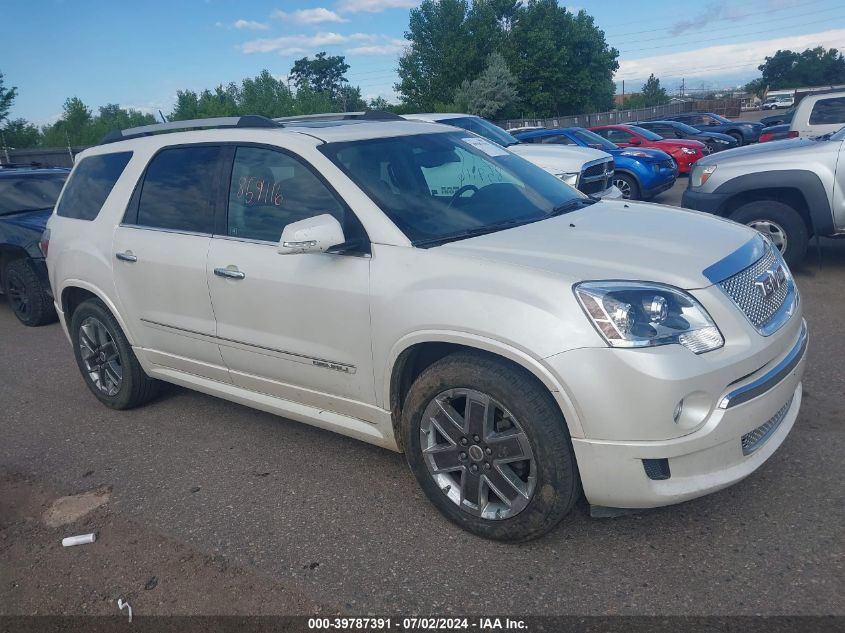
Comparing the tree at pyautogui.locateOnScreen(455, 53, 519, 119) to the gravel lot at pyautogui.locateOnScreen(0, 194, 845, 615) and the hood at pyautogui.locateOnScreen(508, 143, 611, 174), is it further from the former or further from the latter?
the gravel lot at pyautogui.locateOnScreen(0, 194, 845, 615)

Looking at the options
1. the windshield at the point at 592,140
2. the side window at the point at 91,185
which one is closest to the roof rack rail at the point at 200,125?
the side window at the point at 91,185

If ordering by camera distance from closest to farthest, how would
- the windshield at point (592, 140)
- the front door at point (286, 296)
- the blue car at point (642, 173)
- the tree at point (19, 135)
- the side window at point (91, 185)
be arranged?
the front door at point (286, 296) < the side window at point (91, 185) < the blue car at point (642, 173) < the windshield at point (592, 140) < the tree at point (19, 135)

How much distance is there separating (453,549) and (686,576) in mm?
949

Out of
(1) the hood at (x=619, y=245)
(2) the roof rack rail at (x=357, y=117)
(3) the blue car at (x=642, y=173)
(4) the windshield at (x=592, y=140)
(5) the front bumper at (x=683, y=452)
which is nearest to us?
(5) the front bumper at (x=683, y=452)

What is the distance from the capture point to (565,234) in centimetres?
332

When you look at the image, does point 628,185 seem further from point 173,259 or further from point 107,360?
point 173,259

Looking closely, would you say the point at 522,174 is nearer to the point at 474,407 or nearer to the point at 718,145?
the point at 474,407

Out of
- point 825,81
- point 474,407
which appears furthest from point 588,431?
point 825,81

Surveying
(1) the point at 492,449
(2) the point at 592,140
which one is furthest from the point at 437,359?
(2) the point at 592,140

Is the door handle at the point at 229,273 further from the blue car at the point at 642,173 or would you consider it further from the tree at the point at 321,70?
the tree at the point at 321,70

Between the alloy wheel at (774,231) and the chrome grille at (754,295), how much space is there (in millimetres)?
4136

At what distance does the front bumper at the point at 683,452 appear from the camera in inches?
103

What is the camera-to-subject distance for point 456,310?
292cm

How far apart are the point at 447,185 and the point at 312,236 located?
97 cm
